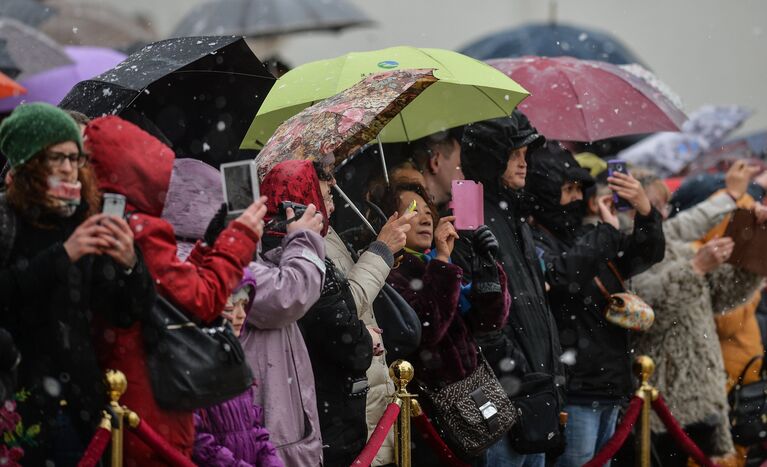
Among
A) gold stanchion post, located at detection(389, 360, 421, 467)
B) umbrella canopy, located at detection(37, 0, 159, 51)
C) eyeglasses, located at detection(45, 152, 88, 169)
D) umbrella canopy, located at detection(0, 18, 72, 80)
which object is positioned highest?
eyeglasses, located at detection(45, 152, 88, 169)

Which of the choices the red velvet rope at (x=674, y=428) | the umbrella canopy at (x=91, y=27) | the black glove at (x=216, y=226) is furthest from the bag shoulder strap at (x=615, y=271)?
the umbrella canopy at (x=91, y=27)

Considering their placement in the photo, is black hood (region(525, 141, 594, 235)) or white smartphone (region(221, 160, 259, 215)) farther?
black hood (region(525, 141, 594, 235))

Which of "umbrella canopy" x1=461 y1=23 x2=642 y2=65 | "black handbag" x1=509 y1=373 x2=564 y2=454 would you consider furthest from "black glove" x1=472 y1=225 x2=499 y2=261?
"umbrella canopy" x1=461 y1=23 x2=642 y2=65

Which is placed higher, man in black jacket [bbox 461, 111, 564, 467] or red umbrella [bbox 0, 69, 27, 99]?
red umbrella [bbox 0, 69, 27, 99]

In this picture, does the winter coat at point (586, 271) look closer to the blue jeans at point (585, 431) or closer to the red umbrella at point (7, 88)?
the blue jeans at point (585, 431)

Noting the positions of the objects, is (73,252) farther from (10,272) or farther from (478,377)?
(478,377)

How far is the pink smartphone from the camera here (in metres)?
5.76

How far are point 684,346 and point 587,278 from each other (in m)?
1.03

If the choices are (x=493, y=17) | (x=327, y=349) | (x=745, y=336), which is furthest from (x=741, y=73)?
(x=327, y=349)

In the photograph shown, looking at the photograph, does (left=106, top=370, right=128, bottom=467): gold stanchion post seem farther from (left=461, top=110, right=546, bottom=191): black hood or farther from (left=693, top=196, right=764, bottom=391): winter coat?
(left=693, top=196, right=764, bottom=391): winter coat

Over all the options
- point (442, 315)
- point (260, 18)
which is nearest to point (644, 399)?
point (442, 315)

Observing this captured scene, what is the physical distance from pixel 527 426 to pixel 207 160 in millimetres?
1924

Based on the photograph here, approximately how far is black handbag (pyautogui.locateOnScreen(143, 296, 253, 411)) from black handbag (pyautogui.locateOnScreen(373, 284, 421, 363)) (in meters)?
1.28

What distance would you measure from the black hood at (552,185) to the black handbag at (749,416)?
159cm
